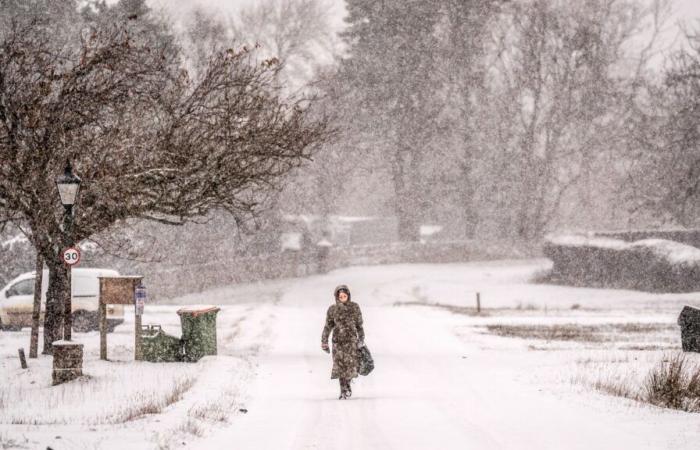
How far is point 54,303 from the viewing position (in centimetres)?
1817

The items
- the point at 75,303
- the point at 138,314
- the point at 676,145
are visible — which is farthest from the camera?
the point at 676,145

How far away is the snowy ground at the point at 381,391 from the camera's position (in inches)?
360

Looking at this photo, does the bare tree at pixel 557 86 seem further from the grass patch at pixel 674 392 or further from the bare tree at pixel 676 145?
the grass patch at pixel 674 392

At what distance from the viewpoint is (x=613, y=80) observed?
184 feet

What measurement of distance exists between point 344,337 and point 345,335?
34 millimetres

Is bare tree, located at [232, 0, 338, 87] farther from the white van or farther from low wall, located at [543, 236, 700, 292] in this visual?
the white van

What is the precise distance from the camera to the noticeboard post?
674 inches

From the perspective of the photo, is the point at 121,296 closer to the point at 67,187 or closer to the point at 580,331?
the point at 67,187

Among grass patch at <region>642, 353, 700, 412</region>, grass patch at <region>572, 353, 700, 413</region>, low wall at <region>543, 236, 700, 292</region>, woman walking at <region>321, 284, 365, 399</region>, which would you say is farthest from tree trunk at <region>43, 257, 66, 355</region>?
low wall at <region>543, 236, 700, 292</region>

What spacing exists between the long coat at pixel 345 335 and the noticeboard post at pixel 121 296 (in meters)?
5.84

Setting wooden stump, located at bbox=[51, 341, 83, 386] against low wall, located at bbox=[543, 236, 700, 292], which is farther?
low wall, located at bbox=[543, 236, 700, 292]

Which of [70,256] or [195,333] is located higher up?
[70,256]

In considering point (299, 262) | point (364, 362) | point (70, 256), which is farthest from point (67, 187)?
point (299, 262)

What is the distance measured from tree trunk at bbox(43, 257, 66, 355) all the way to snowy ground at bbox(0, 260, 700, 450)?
3.07ft
